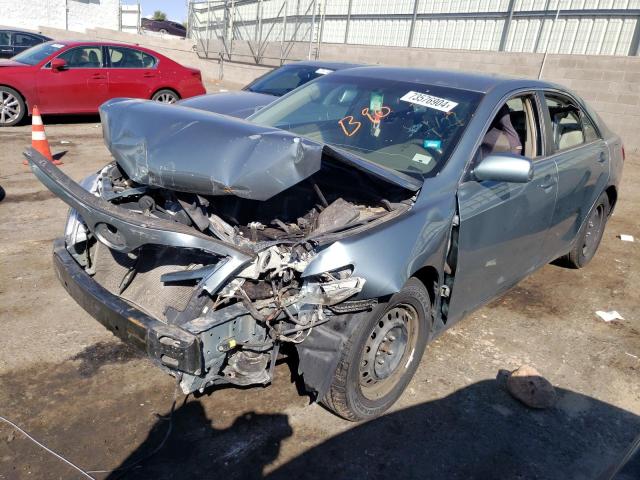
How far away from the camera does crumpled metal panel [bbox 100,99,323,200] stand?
8.28ft

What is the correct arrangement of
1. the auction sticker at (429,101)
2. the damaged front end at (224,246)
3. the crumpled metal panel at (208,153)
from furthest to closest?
the auction sticker at (429,101) < the crumpled metal panel at (208,153) < the damaged front end at (224,246)

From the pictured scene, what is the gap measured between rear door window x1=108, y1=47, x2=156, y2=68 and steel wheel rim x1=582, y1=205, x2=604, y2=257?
9.22 m

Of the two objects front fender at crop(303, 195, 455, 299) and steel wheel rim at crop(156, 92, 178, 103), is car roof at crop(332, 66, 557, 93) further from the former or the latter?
steel wheel rim at crop(156, 92, 178, 103)

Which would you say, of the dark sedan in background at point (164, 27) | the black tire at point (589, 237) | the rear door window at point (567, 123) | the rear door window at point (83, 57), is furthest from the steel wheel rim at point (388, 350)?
the dark sedan in background at point (164, 27)

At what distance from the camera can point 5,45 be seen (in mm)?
13422

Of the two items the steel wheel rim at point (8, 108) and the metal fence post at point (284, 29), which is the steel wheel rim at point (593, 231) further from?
the metal fence post at point (284, 29)

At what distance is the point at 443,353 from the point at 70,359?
7.82 feet

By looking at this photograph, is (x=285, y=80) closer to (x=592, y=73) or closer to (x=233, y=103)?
(x=233, y=103)

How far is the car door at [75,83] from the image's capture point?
981 cm

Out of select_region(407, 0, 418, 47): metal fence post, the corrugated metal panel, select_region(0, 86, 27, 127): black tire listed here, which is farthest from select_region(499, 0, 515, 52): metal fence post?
select_region(0, 86, 27, 127): black tire

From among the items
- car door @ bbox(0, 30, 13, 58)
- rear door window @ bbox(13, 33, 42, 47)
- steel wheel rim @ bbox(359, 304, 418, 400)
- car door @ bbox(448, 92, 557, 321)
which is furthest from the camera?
rear door window @ bbox(13, 33, 42, 47)

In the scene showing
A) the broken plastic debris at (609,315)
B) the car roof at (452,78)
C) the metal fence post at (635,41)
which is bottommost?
the broken plastic debris at (609,315)

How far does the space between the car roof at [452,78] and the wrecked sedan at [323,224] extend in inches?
0.8

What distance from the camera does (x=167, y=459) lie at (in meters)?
2.54
